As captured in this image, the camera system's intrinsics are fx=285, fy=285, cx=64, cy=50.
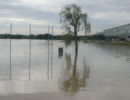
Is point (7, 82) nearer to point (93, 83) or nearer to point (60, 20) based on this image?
point (93, 83)

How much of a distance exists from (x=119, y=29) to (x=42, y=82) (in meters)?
136

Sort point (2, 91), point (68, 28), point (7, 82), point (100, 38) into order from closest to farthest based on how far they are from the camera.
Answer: point (2, 91), point (7, 82), point (68, 28), point (100, 38)

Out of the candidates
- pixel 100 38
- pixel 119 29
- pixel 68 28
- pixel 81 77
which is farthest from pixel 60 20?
pixel 119 29

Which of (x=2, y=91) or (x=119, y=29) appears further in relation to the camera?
(x=119, y=29)

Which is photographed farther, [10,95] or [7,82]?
[7,82]

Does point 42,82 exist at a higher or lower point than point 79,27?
lower

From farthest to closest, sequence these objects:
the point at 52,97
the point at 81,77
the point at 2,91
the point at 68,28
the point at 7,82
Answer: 1. the point at 68,28
2. the point at 81,77
3. the point at 7,82
4. the point at 2,91
5. the point at 52,97

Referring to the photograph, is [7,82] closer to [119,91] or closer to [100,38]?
[119,91]

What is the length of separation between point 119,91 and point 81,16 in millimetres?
37432

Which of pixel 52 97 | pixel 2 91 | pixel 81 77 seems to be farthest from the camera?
pixel 81 77

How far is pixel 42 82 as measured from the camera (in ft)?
39.9

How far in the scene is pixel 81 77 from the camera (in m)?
13.9

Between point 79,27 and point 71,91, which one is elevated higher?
point 79,27

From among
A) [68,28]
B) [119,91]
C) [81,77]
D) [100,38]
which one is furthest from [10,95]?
[100,38]
